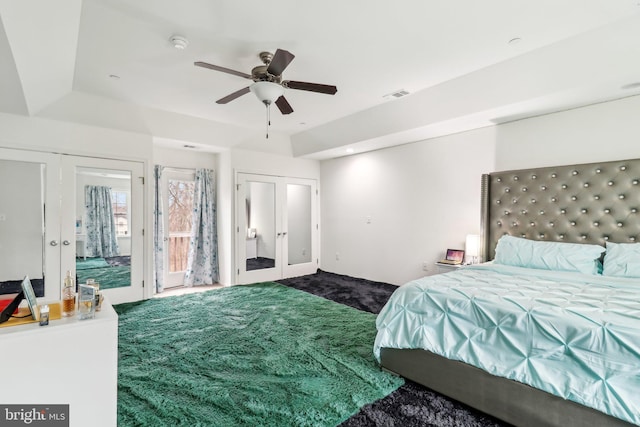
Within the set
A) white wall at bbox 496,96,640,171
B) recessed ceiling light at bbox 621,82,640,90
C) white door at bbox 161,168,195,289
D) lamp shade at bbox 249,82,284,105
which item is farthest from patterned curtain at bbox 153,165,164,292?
recessed ceiling light at bbox 621,82,640,90

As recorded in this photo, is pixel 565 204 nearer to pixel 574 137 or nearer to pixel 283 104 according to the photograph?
pixel 574 137

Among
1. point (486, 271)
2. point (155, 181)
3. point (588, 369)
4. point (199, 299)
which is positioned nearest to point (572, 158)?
point (486, 271)

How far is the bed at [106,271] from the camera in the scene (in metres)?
4.00

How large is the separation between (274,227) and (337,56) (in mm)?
3545

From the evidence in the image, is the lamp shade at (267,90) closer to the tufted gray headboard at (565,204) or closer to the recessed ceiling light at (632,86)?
the tufted gray headboard at (565,204)

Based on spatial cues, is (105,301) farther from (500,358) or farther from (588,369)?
(588,369)

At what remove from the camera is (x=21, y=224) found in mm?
3578

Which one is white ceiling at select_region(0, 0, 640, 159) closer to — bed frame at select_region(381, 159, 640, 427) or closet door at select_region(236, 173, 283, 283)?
bed frame at select_region(381, 159, 640, 427)

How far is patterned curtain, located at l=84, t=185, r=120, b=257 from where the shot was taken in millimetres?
4039

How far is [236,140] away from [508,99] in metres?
3.88

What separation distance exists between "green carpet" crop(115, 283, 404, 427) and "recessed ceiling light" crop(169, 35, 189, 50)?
267cm

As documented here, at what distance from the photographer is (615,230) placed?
3033 millimetres

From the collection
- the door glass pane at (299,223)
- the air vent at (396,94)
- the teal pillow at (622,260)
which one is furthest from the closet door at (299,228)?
the teal pillow at (622,260)

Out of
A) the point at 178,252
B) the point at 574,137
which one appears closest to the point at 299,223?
the point at 178,252
